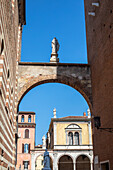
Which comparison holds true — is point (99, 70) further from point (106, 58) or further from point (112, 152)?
point (112, 152)

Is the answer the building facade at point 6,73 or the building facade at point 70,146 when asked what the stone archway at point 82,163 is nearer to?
the building facade at point 70,146

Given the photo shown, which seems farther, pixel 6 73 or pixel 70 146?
pixel 70 146

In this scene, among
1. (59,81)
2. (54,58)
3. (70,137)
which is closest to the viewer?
(59,81)

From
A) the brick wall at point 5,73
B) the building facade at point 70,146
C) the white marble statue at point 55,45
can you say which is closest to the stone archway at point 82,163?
the building facade at point 70,146

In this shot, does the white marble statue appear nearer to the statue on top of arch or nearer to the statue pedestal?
the statue on top of arch

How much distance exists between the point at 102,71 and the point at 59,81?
11.4ft

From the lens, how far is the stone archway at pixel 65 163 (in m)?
33.0

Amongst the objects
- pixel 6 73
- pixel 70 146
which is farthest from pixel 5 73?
pixel 70 146

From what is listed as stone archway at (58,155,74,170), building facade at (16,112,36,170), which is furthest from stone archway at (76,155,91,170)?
building facade at (16,112,36,170)

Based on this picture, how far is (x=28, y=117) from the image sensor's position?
45.3 metres

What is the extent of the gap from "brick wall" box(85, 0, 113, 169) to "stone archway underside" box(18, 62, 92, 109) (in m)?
0.58

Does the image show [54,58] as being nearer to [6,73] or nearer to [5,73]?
[6,73]

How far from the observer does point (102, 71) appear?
12.0m

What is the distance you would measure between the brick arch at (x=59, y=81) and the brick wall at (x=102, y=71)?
565 millimetres
